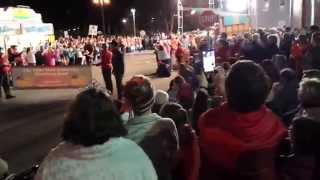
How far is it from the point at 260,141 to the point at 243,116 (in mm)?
174

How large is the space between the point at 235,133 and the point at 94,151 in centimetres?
97

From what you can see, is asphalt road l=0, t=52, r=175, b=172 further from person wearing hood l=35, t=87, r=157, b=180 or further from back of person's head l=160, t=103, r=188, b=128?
person wearing hood l=35, t=87, r=157, b=180

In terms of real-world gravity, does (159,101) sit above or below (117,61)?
above

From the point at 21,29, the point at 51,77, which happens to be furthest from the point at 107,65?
the point at 21,29

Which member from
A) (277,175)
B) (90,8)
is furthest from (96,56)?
(90,8)

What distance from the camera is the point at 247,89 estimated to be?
10.9 ft

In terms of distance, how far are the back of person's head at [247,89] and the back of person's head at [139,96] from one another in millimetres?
783

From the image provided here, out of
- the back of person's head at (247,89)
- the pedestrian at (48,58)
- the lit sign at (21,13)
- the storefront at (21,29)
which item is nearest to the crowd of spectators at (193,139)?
the back of person's head at (247,89)

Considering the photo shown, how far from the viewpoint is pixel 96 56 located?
3875 cm

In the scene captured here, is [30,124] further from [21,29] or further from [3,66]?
[21,29]

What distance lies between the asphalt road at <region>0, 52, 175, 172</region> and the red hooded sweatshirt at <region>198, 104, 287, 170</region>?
6.57 m

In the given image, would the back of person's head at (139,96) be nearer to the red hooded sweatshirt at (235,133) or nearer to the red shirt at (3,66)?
the red hooded sweatshirt at (235,133)

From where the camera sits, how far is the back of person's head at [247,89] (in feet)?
11.0

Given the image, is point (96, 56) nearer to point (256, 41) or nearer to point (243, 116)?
point (256, 41)
